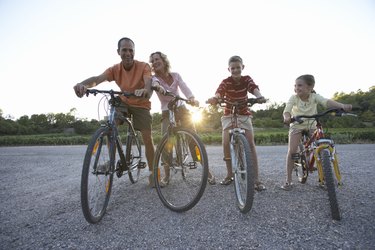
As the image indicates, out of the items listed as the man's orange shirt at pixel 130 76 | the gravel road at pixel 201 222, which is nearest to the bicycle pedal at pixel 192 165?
the gravel road at pixel 201 222

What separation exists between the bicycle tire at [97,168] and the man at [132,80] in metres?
0.75

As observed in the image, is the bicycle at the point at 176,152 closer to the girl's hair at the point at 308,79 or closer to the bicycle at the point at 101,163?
the bicycle at the point at 101,163

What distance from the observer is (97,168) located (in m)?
2.15

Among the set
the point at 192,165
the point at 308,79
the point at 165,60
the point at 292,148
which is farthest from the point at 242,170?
the point at 165,60

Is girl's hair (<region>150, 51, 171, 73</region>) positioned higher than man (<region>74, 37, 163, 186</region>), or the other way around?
girl's hair (<region>150, 51, 171, 73</region>)

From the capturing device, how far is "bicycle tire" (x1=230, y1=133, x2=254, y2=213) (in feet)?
6.82

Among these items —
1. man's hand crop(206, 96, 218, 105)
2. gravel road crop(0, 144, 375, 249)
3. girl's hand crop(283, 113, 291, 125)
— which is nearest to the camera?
gravel road crop(0, 144, 375, 249)

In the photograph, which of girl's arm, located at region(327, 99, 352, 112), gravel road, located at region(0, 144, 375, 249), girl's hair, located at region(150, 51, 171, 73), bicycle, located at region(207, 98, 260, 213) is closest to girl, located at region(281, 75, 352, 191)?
girl's arm, located at region(327, 99, 352, 112)

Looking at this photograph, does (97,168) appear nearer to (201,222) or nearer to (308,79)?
(201,222)

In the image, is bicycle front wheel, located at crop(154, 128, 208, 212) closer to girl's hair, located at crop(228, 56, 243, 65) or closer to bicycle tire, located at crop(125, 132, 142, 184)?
bicycle tire, located at crop(125, 132, 142, 184)

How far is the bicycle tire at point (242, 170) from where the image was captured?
2078 millimetres

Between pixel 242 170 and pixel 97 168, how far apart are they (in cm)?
172

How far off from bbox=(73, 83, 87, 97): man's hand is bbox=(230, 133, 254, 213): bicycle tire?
6.48 ft

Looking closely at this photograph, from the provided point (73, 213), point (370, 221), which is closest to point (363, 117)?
point (370, 221)
